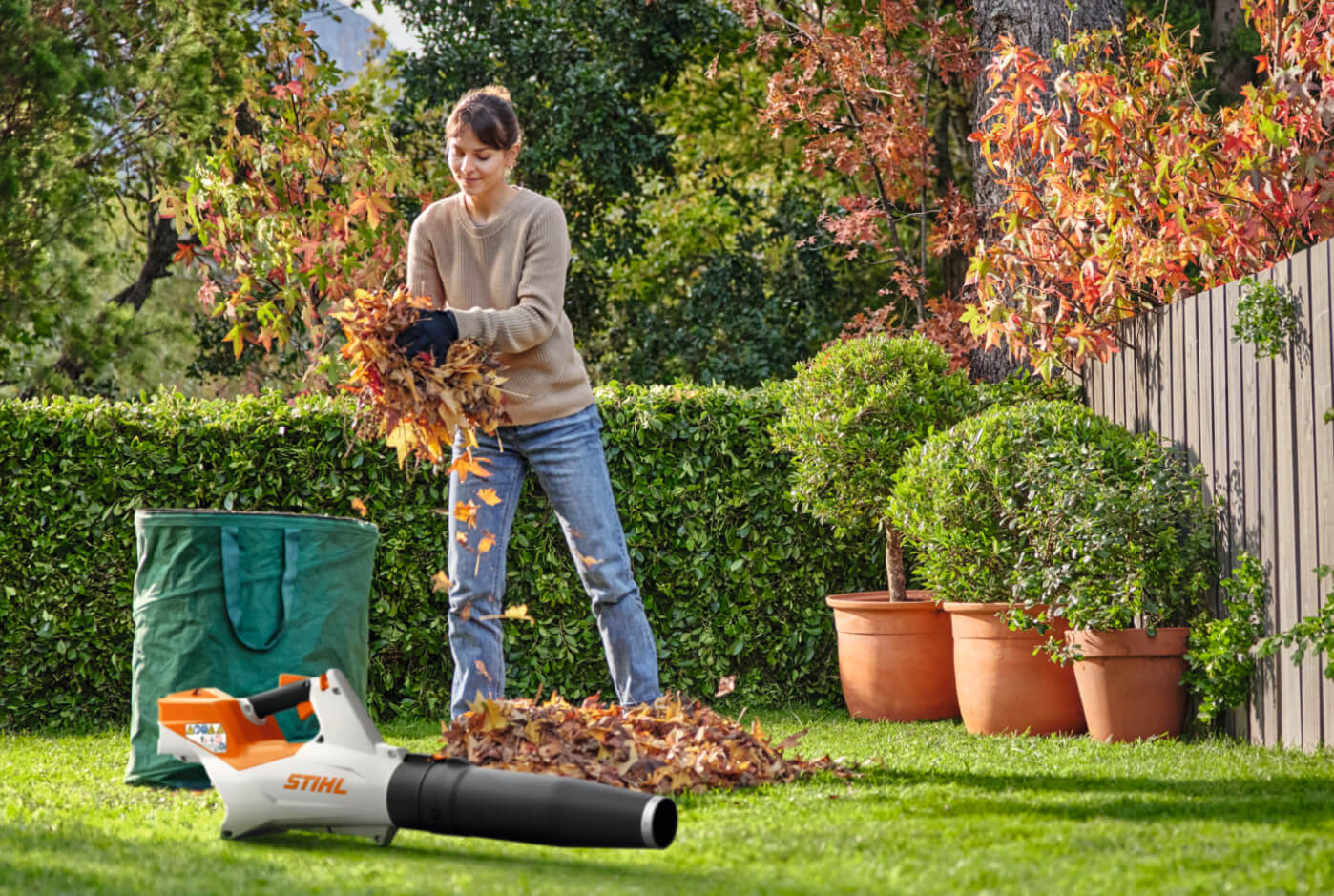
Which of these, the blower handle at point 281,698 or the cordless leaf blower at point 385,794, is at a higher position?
the blower handle at point 281,698

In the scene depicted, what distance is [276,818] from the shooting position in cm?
270

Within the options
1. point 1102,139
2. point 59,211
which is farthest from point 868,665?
point 59,211

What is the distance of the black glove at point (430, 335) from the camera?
332cm

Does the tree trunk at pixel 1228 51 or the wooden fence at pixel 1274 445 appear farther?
the tree trunk at pixel 1228 51

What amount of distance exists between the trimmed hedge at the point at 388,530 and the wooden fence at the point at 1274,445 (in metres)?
1.68

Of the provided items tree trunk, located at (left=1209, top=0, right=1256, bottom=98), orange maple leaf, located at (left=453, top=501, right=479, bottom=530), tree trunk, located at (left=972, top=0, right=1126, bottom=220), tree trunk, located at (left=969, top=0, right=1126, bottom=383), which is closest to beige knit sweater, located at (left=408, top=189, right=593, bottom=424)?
orange maple leaf, located at (left=453, top=501, right=479, bottom=530)

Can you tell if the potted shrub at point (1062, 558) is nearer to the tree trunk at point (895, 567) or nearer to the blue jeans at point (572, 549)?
the tree trunk at point (895, 567)

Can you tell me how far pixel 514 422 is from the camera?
3.69 meters

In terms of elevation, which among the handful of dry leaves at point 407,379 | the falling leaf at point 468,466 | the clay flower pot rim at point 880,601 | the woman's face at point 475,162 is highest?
the woman's face at point 475,162

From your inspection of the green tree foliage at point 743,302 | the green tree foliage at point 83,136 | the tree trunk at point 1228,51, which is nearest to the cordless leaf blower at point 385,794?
the green tree foliage at point 743,302

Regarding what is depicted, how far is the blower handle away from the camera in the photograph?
2.89 m

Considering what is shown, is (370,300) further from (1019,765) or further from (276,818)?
(1019,765)

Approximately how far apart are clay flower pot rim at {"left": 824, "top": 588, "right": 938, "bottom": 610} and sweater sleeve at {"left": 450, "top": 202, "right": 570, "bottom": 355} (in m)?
1.90

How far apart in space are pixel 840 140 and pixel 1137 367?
12.2 feet
